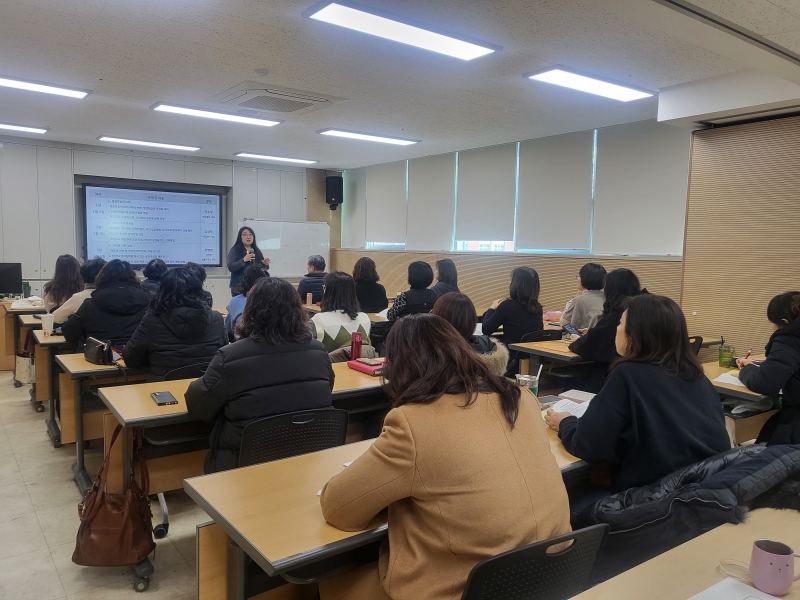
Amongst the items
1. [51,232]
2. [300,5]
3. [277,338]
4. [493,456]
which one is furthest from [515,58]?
[51,232]

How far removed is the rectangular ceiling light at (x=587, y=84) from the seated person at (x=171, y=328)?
2.82m

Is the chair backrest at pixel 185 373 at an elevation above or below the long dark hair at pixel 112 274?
below

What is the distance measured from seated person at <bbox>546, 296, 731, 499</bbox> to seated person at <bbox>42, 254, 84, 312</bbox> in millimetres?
4740

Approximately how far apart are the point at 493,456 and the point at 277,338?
4.24 ft

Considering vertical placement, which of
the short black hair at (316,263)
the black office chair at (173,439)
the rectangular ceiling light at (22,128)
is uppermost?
the rectangular ceiling light at (22,128)

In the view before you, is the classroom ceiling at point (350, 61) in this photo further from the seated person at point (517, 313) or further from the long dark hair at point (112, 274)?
the seated person at point (517, 313)

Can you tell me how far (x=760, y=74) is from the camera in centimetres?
407

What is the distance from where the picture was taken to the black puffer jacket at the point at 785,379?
2.91 meters

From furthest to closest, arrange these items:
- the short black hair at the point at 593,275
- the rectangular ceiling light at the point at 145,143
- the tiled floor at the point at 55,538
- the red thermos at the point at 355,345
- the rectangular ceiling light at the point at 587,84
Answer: the rectangular ceiling light at the point at 145,143 → the short black hair at the point at 593,275 → the rectangular ceiling light at the point at 587,84 → the red thermos at the point at 355,345 → the tiled floor at the point at 55,538

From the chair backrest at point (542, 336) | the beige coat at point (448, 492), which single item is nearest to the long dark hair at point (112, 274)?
the chair backrest at point (542, 336)

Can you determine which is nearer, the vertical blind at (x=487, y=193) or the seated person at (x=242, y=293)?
the seated person at (x=242, y=293)

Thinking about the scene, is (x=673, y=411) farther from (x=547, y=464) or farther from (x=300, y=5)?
(x=300, y=5)

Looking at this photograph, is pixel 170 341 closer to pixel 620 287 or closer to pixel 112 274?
pixel 112 274

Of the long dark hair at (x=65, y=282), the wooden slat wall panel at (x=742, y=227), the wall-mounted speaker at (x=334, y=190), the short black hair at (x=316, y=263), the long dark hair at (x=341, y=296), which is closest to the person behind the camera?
the long dark hair at (x=341, y=296)
